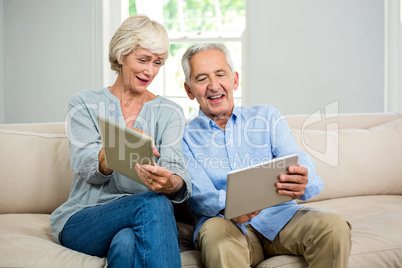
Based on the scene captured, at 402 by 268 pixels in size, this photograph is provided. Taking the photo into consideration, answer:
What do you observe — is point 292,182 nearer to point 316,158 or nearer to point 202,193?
point 202,193

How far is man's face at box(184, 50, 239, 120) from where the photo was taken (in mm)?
1679

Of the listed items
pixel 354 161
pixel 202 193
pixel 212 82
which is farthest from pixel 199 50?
pixel 354 161

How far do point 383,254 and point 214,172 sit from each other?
0.68m

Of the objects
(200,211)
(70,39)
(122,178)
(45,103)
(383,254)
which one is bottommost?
(383,254)

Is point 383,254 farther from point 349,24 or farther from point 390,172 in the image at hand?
point 349,24

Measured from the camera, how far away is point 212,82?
1.67 metres

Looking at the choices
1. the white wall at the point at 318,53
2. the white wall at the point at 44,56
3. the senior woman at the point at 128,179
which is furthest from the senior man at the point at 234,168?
the white wall at the point at 44,56

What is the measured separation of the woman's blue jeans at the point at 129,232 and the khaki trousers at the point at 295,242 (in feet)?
0.40

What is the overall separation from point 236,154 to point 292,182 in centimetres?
34

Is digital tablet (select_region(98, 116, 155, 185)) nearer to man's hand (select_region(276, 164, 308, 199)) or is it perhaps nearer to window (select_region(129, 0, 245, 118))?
man's hand (select_region(276, 164, 308, 199))

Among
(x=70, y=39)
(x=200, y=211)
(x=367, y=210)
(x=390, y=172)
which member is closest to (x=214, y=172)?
(x=200, y=211)

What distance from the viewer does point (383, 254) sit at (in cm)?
148

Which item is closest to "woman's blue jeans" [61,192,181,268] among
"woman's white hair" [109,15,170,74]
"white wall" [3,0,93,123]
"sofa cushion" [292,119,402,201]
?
"woman's white hair" [109,15,170,74]

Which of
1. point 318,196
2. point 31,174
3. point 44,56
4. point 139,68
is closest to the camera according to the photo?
point 139,68
